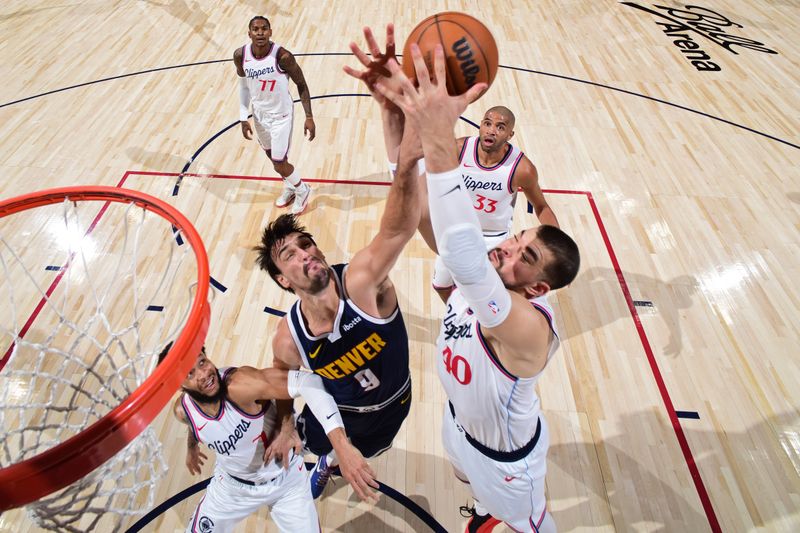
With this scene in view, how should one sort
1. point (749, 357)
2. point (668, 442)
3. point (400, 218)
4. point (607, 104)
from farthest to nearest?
1. point (607, 104)
2. point (749, 357)
3. point (668, 442)
4. point (400, 218)

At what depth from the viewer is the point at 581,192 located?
575cm

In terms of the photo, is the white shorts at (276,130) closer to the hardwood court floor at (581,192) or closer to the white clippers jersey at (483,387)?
the hardwood court floor at (581,192)

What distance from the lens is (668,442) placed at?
143 inches

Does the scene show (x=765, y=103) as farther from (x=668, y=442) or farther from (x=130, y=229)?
(x=130, y=229)

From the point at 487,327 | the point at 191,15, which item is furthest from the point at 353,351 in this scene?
the point at 191,15

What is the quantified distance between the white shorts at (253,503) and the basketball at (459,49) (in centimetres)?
218

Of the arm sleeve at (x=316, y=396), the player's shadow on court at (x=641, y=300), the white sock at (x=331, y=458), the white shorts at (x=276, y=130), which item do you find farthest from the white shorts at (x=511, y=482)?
the white shorts at (x=276, y=130)

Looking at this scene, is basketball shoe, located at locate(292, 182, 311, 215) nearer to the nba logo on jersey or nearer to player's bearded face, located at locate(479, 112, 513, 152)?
player's bearded face, located at locate(479, 112, 513, 152)

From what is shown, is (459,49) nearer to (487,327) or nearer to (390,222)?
(390,222)

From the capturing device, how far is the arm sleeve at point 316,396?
2.40 meters

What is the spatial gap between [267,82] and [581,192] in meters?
3.77

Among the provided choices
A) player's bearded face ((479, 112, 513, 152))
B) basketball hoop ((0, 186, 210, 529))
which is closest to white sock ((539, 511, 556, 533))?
basketball hoop ((0, 186, 210, 529))

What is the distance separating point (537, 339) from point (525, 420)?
0.66 m

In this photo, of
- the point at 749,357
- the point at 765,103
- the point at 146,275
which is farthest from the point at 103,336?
the point at 765,103
